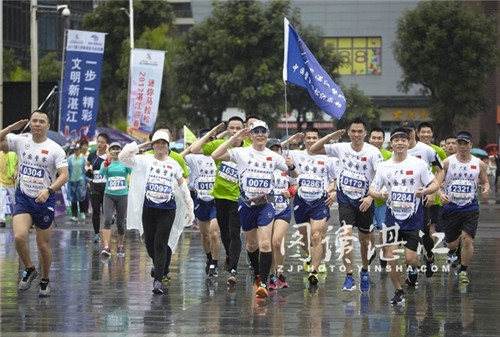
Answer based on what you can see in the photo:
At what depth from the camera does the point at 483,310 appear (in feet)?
38.4

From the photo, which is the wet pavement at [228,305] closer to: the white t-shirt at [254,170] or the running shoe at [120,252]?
the running shoe at [120,252]

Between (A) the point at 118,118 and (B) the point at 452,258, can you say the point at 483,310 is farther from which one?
(A) the point at 118,118

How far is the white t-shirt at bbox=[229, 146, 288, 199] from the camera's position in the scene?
42.1ft

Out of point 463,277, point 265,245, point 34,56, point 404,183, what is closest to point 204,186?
point 265,245

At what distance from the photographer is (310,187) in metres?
14.1

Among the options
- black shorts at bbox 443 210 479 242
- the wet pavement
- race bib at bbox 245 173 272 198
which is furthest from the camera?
black shorts at bbox 443 210 479 242

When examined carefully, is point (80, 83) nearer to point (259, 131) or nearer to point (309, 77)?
point (309, 77)

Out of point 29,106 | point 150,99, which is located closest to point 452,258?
point 29,106

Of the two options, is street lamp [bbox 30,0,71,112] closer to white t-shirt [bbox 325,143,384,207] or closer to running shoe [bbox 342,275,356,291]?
white t-shirt [bbox 325,143,384,207]

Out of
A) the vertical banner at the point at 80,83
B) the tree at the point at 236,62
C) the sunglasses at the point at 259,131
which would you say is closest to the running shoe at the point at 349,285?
the sunglasses at the point at 259,131

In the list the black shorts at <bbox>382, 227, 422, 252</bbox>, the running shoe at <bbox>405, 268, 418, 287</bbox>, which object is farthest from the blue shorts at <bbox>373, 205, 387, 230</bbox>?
the black shorts at <bbox>382, 227, 422, 252</bbox>

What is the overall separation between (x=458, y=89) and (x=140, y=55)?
20976 millimetres

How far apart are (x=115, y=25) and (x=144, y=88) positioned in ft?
69.9

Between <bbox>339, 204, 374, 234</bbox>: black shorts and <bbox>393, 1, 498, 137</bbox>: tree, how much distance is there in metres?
40.7
